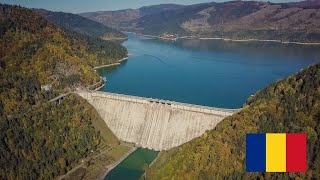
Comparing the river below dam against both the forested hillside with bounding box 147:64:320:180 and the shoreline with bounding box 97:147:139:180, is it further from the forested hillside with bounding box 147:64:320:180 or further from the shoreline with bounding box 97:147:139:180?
the forested hillside with bounding box 147:64:320:180

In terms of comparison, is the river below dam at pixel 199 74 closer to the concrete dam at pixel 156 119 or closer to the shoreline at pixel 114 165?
the shoreline at pixel 114 165

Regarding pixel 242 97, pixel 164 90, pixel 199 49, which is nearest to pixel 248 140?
pixel 242 97

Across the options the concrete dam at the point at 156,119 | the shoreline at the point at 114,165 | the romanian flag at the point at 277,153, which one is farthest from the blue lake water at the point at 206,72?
the romanian flag at the point at 277,153

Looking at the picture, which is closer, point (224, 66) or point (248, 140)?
point (248, 140)

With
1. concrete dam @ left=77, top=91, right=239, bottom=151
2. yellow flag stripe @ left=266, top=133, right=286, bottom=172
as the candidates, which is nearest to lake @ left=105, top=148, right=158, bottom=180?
concrete dam @ left=77, top=91, right=239, bottom=151

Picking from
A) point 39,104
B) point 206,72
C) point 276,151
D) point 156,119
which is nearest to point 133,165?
point 156,119

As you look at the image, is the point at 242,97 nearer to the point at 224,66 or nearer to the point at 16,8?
the point at 224,66
